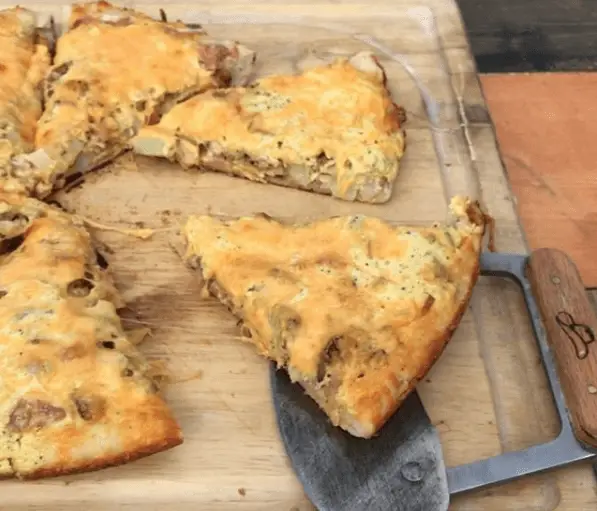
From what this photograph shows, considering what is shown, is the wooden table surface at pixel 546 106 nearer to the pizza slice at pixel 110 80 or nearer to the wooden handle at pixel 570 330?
the wooden handle at pixel 570 330

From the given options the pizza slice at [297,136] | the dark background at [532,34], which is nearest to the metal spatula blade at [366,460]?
the pizza slice at [297,136]

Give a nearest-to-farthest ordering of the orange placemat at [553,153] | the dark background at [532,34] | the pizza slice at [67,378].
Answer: the pizza slice at [67,378] < the orange placemat at [553,153] < the dark background at [532,34]

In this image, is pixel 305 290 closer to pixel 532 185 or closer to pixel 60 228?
pixel 60 228

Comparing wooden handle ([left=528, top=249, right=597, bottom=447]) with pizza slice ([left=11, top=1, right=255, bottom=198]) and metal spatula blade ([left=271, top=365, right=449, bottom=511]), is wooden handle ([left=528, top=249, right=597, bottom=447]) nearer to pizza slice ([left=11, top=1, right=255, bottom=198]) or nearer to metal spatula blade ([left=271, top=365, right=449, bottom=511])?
metal spatula blade ([left=271, top=365, right=449, bottom=511])

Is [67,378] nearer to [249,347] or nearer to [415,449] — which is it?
[249,347]

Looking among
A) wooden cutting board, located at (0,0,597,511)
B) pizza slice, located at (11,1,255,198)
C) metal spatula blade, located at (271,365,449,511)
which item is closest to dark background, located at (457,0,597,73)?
wooden cutting board, located at (0,0,597,511)
